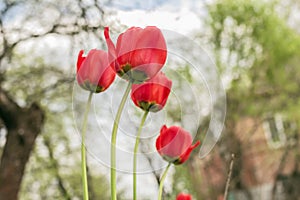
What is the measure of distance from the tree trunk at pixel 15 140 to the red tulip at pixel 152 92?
203cm

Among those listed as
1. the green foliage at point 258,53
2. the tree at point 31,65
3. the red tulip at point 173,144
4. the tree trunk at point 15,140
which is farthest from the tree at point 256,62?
the red tulip at point 173,144

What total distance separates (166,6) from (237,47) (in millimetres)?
5094

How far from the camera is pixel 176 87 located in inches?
20.2

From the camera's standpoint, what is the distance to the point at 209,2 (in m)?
6.01

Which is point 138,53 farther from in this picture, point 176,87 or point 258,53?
point 258,53

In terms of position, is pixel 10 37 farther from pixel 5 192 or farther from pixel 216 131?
pixel 216 131

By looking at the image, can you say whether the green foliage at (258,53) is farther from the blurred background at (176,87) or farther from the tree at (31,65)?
the tree at (31,65)

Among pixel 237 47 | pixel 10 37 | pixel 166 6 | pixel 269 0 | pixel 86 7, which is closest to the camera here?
pixel 166 6

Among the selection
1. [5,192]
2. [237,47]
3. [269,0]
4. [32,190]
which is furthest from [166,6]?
[269,0]

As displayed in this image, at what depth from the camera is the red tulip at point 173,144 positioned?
440 millimetres

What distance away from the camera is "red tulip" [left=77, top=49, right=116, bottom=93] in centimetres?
39

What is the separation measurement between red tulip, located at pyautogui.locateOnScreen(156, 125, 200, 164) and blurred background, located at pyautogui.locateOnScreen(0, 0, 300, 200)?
12 millimetres

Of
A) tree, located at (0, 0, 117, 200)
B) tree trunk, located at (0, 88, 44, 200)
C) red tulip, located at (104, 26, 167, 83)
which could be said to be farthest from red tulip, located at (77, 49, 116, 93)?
tree trunk, located at (0, 88, 44, 200)

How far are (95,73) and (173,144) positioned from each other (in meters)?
0.10
